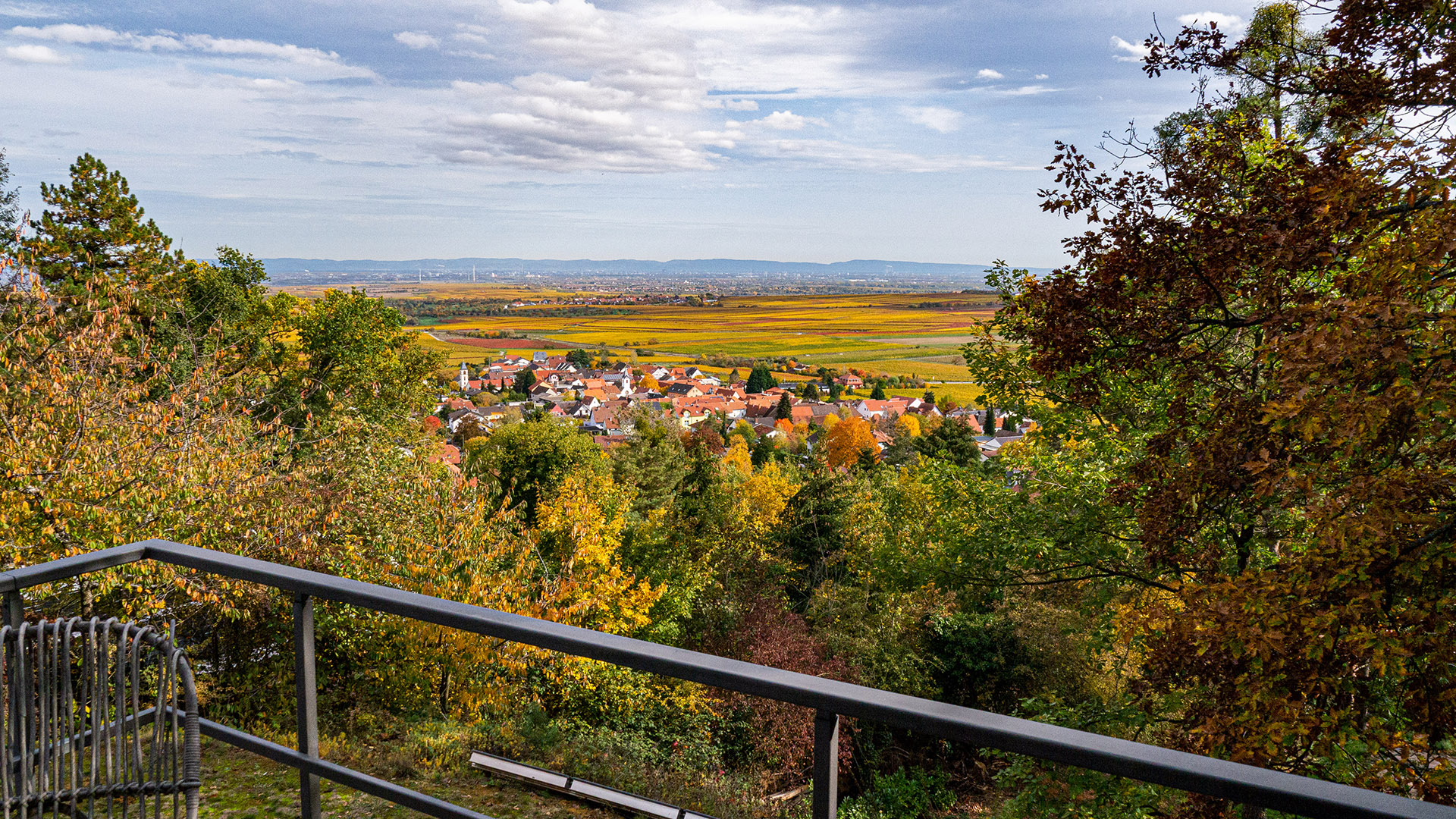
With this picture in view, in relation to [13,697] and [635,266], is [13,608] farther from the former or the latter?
[635,266]

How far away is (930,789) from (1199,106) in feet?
38.0

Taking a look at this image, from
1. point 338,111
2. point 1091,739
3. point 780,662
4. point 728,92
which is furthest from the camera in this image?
point 728,92

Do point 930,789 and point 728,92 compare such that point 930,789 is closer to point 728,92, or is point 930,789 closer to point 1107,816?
point 1107,816

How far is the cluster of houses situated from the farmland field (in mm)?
3435

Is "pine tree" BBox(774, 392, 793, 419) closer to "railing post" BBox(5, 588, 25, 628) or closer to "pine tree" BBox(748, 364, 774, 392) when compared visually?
"pine tree" BBox(748, 364, 774, 392)

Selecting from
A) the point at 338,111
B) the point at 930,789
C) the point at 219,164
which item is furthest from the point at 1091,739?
the point at 219,164

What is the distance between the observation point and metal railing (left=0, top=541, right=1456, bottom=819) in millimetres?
945

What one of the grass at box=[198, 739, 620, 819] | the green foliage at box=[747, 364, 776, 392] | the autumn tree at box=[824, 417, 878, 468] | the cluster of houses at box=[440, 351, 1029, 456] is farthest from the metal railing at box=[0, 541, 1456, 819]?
the green foliage at box=[747, 364, 776, 392]

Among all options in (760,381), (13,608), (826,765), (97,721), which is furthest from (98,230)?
(760,381)

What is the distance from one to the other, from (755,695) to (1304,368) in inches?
153

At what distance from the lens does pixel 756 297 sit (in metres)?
105

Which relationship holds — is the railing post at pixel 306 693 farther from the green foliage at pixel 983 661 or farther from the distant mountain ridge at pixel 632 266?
the distant mountain ridge at pixel 632 266

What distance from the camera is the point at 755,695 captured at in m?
1.30

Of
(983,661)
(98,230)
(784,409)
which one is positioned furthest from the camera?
(784,409)
